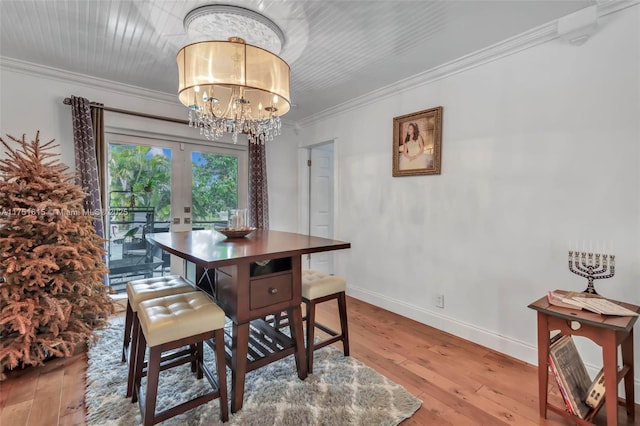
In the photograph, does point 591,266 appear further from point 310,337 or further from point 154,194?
point 154,194

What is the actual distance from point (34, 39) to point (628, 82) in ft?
13.9

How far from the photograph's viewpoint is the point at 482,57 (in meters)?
2.45

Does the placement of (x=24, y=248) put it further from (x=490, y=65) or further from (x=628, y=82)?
(x=628, y=82)

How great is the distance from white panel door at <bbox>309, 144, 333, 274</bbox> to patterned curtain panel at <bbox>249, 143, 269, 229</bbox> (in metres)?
0.91

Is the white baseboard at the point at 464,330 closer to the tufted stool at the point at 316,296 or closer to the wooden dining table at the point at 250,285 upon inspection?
the tufted stool at the point at 316,296

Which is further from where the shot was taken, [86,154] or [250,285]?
[86,154]

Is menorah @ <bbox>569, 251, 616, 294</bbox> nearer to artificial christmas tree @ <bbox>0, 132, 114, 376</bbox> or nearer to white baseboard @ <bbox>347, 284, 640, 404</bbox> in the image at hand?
white baseboard @ <bbox>347, 284, 640, 404</bbox>

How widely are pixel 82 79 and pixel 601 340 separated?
179 inches

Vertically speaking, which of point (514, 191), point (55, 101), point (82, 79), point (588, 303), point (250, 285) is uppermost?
point (82, 79)

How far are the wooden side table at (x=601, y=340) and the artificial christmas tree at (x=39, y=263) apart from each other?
3.05 meters

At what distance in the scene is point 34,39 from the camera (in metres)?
2.31

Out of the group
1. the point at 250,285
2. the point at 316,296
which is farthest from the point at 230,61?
the point at 316,296

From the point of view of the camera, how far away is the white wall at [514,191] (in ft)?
6.14

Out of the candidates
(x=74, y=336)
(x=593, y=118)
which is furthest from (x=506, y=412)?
(x=74, y=336)
